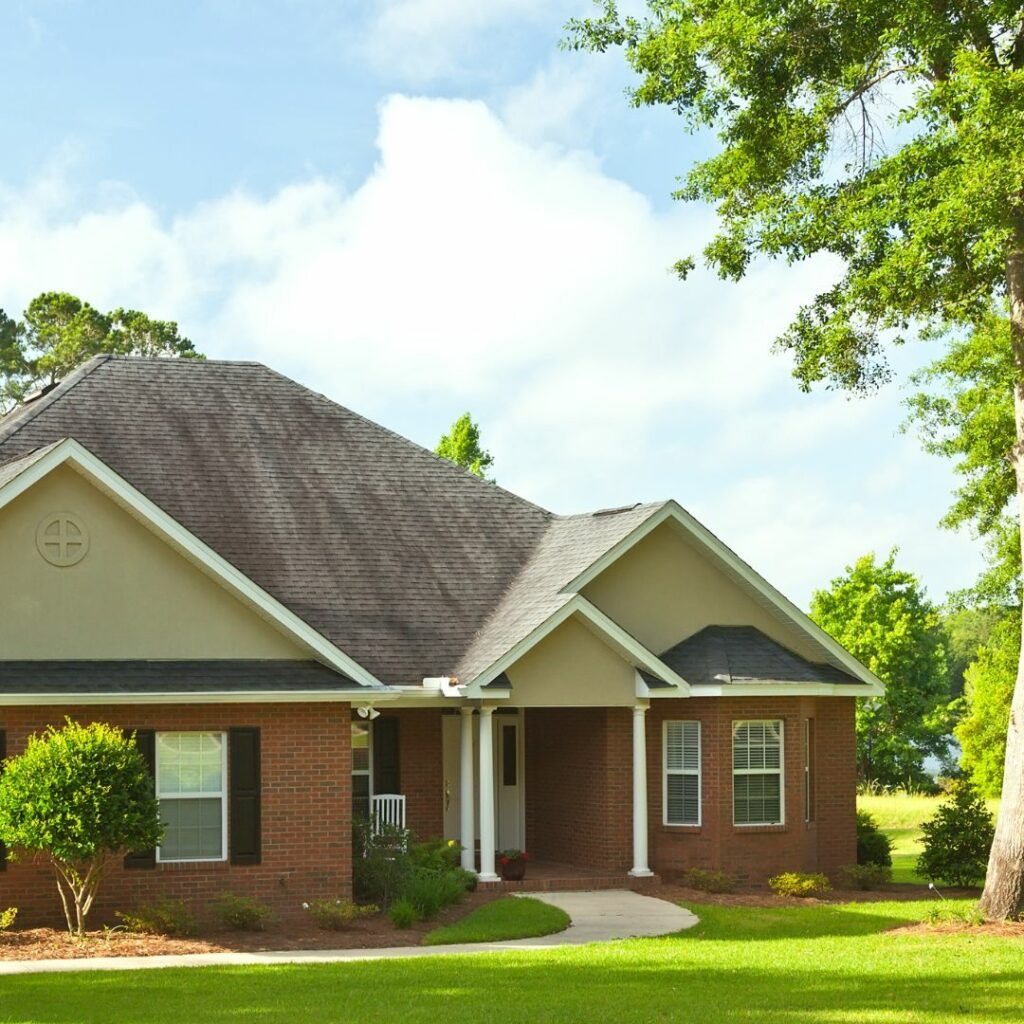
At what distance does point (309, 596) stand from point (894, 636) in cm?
3458

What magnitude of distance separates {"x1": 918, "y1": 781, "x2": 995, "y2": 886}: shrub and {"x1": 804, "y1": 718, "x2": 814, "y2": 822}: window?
1.93 meters

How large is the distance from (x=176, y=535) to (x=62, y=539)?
140 cm

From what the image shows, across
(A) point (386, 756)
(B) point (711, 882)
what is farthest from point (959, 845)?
(A) point (386, 756)

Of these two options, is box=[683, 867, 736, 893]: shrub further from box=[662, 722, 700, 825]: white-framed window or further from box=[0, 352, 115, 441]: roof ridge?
box=[0, 352, 115, 441]: roof ridge

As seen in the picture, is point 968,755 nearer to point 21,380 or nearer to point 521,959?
point 521,959

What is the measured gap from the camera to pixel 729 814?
24.2 meters

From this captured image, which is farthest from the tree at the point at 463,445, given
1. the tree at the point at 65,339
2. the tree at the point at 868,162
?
the tree at the point at 868,162

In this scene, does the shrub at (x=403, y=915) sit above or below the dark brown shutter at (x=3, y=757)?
below

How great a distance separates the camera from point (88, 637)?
20359mm

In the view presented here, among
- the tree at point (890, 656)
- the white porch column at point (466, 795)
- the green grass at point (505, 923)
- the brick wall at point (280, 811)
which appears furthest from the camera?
the tree at point (890, 656)

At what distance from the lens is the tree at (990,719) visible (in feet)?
127

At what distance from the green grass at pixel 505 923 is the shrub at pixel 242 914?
6.73ft

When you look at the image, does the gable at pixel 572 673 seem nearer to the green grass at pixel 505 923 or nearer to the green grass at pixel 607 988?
the green grass at pixel 505 923

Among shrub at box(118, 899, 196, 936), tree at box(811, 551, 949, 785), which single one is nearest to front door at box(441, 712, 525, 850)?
shrub at box(118, 899, 196, 936)
